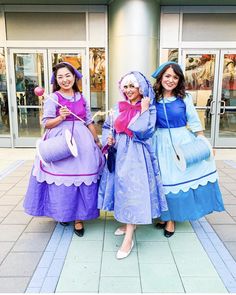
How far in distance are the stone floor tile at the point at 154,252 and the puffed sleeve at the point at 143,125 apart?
36.3 inches

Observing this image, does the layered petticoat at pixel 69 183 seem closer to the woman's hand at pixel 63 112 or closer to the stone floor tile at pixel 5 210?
the woman's hand at pixel 63 112

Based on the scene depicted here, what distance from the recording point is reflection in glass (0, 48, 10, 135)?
6422mm

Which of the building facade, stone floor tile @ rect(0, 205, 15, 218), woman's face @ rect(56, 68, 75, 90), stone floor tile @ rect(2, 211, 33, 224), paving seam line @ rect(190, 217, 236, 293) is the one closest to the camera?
paving seam line @ rect(190, 217, 236, 293)

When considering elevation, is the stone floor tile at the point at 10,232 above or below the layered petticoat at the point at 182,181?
below

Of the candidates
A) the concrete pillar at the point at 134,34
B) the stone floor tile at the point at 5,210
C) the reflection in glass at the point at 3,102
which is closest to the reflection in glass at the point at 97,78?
the concrete pillar at the point at 134,34

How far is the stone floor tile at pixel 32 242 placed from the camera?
2512 millimetres

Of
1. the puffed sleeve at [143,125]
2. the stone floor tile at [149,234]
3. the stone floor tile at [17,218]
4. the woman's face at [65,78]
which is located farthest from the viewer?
the stone floor tile at [17,218]

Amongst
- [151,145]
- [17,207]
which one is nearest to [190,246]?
[151,145]

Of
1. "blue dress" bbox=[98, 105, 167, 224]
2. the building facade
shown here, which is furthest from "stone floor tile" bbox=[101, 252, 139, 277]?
the building facade

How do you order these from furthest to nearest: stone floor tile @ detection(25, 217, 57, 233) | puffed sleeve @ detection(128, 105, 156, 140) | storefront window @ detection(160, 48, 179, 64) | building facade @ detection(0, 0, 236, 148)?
storefront window @ detection(160, 48, 179, 64), building facade @ detection(0, 0, 236, 148), stone floor tile @ detection(25, 217, 57, 233), puffed sleeve @ detection(128, 105, 156, 140)

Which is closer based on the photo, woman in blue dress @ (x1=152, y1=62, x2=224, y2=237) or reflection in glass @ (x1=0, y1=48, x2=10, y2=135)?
woman in blue dress @ (x1=152, y1=62, x2=224, y2=237)

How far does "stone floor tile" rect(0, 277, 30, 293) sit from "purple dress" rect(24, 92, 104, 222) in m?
0.60

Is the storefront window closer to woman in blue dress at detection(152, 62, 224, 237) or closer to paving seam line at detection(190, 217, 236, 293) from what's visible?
woman in blue dress at detection(152, 62, 224, 237)

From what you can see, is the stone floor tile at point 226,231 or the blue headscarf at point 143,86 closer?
the blue headscarf at point 143,86
